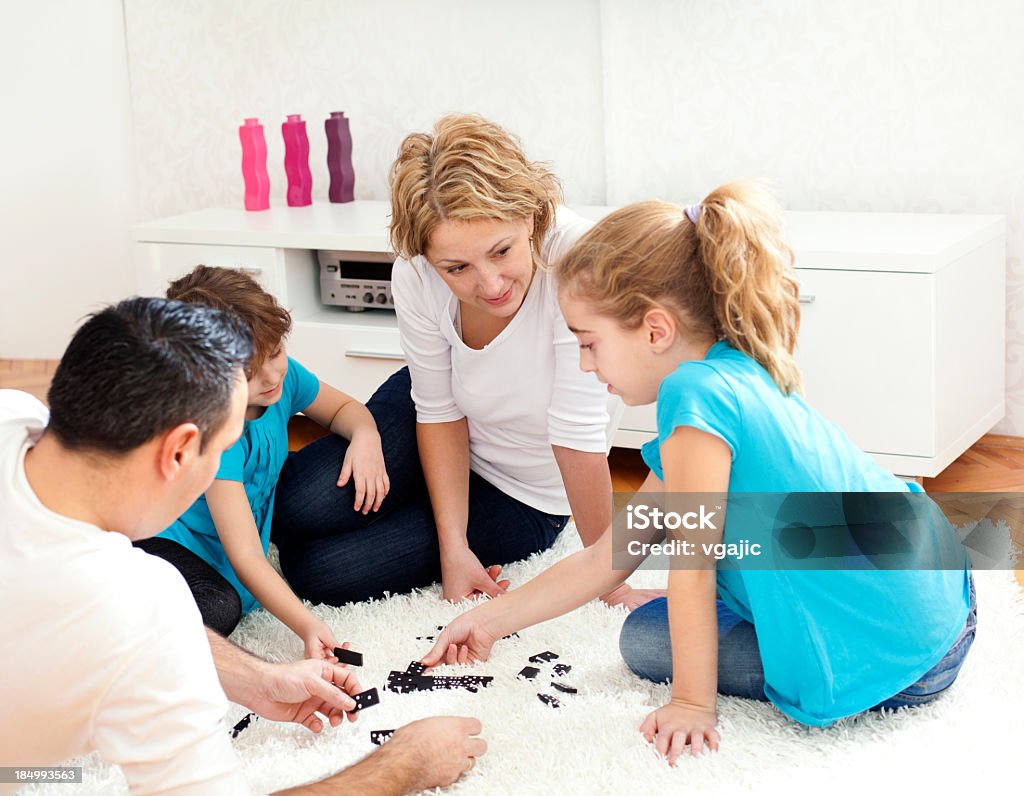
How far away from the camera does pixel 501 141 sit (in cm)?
180

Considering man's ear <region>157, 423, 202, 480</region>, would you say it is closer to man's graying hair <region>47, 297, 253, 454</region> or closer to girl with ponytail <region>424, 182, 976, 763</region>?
man's graying hair <region>47, 297, 253, 454</region>

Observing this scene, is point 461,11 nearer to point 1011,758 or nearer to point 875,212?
point 875,212

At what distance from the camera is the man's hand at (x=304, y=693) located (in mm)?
1471

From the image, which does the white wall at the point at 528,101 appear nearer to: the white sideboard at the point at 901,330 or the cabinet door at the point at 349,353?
the white sideboard at the point at 901,330

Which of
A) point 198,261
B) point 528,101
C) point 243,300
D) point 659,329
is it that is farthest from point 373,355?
point 659,329

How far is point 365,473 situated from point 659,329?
0.75 metres

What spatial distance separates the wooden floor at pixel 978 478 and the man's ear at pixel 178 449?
5.68 feet

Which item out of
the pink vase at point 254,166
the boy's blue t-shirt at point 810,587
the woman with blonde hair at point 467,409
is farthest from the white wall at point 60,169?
the boy's blue t-shirt at point 810,587

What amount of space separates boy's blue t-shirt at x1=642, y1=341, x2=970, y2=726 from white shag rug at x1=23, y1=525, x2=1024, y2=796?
0.06m

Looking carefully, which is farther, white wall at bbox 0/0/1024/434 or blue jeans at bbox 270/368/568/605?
white wall at bbox 0/0/1024/434

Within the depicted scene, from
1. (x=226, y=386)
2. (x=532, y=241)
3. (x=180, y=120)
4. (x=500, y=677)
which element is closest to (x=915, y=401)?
(x=532, y=241)

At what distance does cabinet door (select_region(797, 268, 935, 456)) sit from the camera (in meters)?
2.37

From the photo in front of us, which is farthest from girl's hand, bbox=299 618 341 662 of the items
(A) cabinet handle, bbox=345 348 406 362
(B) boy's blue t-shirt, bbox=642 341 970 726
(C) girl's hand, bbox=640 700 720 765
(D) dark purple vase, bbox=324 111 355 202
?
(D) dark purple vase, bbox=324 111 355 202

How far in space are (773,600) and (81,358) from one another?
2.85 ft
